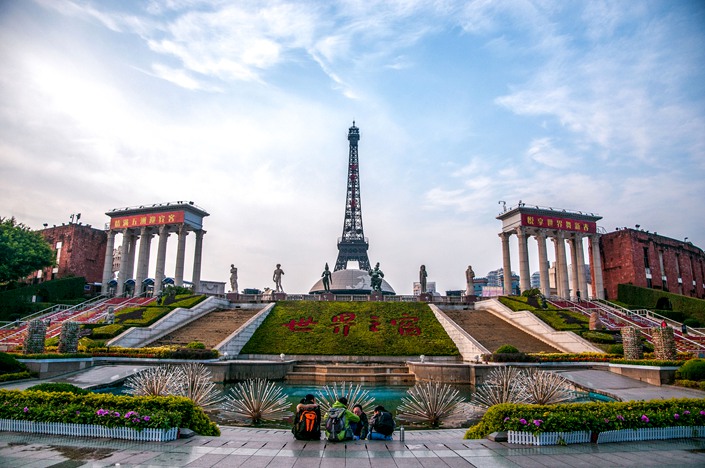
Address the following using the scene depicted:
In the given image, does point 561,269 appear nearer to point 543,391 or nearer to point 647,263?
point 647,263

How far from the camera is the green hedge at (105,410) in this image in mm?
9516

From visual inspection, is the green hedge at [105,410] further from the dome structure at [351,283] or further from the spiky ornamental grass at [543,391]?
the dome structure at [351,283]

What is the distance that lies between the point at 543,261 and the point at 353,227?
39815mm

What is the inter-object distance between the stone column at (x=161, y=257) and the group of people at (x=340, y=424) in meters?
45.8

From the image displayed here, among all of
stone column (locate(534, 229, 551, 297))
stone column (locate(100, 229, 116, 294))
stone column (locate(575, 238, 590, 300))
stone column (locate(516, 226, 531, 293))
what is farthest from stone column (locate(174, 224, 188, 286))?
stone column (locate(575, 238, 590, 300))

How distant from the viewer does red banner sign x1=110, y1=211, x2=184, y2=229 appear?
2100 inches

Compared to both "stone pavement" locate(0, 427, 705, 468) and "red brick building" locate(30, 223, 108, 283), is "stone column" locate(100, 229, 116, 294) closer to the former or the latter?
"red brick building" locate(30, 223, 108, 283)

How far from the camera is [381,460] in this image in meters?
8.06

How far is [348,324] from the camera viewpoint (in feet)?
111

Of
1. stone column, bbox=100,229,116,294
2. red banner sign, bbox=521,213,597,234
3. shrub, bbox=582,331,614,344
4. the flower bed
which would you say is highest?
red banner sign, bbox=521,213,597,234

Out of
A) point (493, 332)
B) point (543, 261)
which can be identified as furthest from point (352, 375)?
point (543, 261)

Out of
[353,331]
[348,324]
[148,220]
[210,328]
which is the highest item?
[148,220]

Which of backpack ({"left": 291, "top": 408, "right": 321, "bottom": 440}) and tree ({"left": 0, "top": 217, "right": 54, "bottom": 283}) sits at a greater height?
tree ({"left": 0, "top": 217, "right": 54, "bottom": 283})

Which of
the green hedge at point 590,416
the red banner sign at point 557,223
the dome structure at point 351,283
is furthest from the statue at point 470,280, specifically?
the green hedge at point 590,416
